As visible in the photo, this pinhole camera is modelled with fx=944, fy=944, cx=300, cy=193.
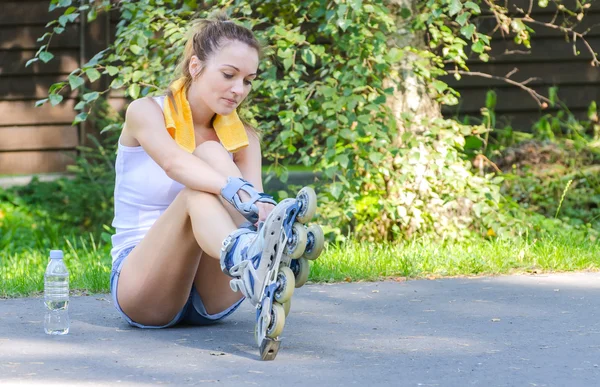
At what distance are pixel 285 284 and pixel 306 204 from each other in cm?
26

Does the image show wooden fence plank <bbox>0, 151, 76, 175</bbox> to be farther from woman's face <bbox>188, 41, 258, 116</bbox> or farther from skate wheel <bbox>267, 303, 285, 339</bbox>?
skate wheel <bbox>267, 303, 285, 339</bbox>

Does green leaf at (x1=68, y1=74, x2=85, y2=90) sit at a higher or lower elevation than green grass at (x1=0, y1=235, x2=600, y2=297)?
higher

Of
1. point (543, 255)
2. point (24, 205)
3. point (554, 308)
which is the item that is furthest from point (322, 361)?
point (24, 205)

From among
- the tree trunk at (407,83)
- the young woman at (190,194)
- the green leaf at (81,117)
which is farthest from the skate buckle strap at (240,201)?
the tree trunk at (407,83)

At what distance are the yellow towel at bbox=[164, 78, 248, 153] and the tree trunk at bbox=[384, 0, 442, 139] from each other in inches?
90.7

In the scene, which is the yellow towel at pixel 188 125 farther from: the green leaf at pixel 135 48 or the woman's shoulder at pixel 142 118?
the green leaf at pixel 135 48

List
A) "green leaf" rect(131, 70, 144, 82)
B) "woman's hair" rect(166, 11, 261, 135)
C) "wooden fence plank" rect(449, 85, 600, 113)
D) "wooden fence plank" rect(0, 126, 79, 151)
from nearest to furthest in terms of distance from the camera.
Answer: "woman's hair" rect(166, 11, 261, 135) < "green leaf" rect(131, 70, 144, 82) < "wooden fence plank" rect(449, 85, 600, 113) < "wooden fence plank" rect(0, 126, 79, 151)

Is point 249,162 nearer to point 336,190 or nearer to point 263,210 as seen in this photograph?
point 263,210

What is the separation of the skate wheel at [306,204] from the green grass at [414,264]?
76.2 inches

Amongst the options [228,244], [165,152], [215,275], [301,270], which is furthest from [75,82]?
[301,270]

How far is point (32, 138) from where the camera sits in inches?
348

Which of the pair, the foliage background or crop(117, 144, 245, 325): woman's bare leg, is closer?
crop(117, 144, 245, 325): woman's bare leg

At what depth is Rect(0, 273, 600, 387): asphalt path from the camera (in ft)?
9.57

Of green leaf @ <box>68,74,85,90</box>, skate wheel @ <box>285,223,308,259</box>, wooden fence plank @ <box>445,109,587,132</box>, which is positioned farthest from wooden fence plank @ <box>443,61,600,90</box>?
skate wheel @ <box>285,223,308,259</box>
